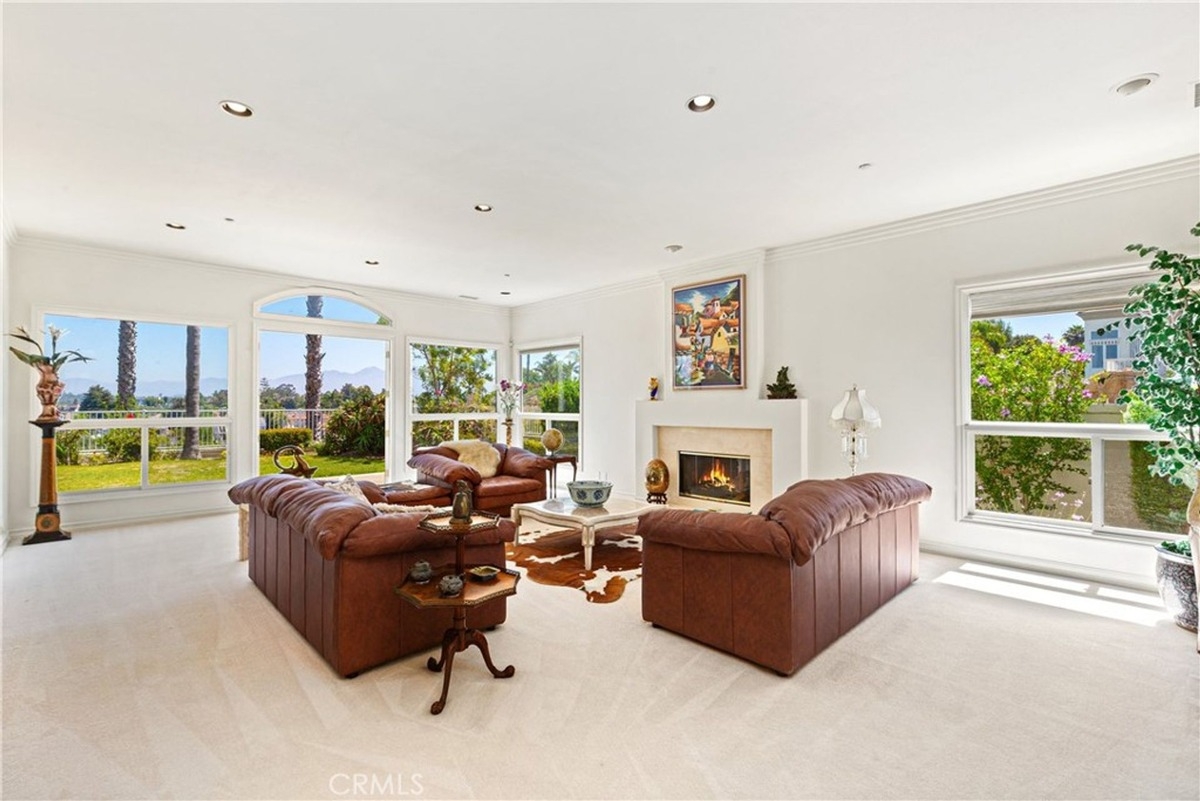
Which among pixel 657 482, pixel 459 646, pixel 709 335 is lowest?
pixel 459 646


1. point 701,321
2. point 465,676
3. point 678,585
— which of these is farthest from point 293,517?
point 701,321

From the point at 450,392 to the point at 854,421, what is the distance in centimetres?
548

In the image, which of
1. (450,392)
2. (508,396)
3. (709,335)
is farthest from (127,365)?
(709,335)

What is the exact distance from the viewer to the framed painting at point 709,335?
17.9 ft

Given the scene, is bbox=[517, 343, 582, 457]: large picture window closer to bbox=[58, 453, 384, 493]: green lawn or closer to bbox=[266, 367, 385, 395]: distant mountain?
bbox=[266, 367, 385, 395]: distant mountain

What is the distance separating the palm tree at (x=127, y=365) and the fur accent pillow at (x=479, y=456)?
3.16 m

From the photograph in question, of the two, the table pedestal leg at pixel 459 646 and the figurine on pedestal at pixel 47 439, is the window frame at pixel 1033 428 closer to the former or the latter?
the table pedestal leg at pixel 459 646

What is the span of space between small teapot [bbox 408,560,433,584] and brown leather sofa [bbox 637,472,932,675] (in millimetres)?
1069

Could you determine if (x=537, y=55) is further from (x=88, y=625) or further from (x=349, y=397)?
(x=349, y=397)

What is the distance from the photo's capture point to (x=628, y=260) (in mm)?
Result: 5633

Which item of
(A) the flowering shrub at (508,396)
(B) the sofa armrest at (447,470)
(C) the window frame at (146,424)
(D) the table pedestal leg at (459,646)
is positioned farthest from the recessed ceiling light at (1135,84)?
(C) the window frame at (146,424)

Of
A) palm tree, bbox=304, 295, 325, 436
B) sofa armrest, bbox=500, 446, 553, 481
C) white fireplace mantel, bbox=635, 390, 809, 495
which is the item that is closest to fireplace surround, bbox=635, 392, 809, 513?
white fireplace mantel, bbox=635, 390, 809, 495

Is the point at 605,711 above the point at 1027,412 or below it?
below

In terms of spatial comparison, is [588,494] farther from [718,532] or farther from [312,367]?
[312,367]
